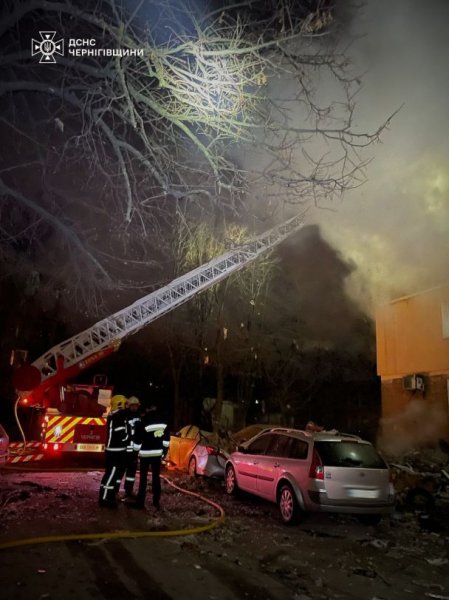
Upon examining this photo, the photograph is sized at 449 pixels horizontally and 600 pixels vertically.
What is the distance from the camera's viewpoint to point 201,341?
23453mm

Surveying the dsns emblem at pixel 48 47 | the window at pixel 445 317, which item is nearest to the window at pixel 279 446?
the dsns emblem at pixel 48 47

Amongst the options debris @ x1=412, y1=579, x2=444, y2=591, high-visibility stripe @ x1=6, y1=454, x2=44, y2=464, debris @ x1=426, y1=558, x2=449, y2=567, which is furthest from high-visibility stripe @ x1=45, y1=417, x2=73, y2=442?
debris @ x1=412, y1=579, x2=444, y2=591

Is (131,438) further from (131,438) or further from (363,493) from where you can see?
(363,493)

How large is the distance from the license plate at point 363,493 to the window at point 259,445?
1963mm

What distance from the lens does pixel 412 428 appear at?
14.5 m

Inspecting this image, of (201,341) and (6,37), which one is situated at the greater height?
(6,37)

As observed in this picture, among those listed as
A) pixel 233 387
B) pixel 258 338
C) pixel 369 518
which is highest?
pixel 258 338

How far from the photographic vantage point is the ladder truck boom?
12391mm

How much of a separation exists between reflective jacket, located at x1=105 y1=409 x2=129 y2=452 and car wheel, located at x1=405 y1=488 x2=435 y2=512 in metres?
5.27

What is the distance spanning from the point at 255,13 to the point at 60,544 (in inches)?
243

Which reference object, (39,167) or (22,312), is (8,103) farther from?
(22,312)

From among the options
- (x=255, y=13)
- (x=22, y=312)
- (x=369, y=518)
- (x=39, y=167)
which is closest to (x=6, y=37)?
(x=39, y=167)

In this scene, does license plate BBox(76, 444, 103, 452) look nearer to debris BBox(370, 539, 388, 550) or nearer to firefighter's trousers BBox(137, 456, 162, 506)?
firefighter's trousers BBox(137, 456, 162, 506)

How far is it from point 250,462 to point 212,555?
3.60 meters
